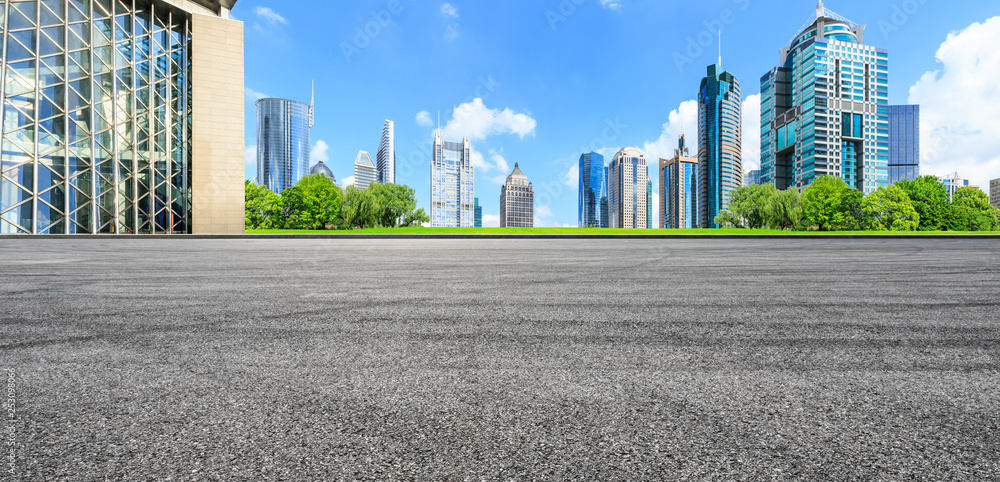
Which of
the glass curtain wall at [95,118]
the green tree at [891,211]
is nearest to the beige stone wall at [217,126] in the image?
the glass curtain wall at [95,118]

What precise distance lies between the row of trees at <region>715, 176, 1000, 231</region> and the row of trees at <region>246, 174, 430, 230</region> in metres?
45.7

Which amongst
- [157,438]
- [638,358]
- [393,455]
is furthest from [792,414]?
[157,438]

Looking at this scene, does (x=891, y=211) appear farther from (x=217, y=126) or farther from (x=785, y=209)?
(x=217, y=126)

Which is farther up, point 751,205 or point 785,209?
point 751,205

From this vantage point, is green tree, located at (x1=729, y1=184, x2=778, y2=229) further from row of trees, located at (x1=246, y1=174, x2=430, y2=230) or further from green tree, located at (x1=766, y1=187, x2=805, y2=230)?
row of trees, located at (x1=246, y1=174, x2=430, y2=230)

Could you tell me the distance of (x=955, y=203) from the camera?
6850 cm

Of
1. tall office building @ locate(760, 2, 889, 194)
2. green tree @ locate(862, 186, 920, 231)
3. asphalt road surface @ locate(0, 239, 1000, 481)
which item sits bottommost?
asphalt road surface @ locate(0, 239, 1000, 481)

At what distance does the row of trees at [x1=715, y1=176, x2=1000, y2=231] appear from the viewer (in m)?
58.7

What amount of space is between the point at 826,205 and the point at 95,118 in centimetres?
7818

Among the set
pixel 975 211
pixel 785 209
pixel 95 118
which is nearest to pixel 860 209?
pixel 785 209

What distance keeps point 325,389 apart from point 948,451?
2208 mm

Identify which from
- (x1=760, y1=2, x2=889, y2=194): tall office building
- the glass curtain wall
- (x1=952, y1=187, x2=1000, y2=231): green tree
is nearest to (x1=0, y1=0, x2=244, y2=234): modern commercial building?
the glass curtain wall

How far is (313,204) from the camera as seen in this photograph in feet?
208

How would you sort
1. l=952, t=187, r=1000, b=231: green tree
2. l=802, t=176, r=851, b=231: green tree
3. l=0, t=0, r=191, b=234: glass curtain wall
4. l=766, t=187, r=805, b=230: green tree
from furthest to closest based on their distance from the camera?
l=952, t=187, r=1000, b=231: green tree
l=802, t=176, r=851, b=231: green tree
l=766, t=187, r=805, b=230: green tree
l=0, t=0, r=191, b=234: glass curtain wall
